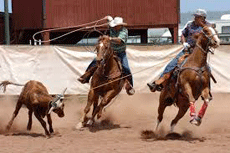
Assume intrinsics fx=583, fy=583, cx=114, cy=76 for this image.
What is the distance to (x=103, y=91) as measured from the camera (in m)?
12.0

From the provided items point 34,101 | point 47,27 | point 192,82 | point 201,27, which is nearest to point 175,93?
point 192,82

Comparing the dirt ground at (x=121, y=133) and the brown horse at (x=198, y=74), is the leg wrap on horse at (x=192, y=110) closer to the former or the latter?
the brown horse at (x=198, y=74)

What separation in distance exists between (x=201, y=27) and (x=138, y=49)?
19.5 ft

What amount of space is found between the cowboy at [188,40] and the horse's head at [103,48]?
111 cm

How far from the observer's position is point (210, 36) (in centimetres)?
994

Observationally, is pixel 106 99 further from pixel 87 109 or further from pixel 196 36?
pixel 196 36

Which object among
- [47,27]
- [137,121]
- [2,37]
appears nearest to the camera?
[137,121]

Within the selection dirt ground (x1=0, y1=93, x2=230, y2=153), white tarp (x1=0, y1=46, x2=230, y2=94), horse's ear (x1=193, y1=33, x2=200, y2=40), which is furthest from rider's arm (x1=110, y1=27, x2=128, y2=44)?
white tarp (x1=0, y1=46, x2=230, y2=94)

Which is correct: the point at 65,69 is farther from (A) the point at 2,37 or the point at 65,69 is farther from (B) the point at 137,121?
(A) the point at 2,37

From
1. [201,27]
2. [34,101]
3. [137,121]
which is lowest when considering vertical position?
[137,121]

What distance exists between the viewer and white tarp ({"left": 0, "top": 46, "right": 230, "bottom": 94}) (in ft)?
53.4

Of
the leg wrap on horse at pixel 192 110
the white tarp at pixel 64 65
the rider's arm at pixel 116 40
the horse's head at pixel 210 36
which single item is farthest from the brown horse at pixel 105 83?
the white tarp at pixel 64 65

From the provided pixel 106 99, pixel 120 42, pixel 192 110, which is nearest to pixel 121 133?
pixel 106 99

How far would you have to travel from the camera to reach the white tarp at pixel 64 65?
16266 millimetres
